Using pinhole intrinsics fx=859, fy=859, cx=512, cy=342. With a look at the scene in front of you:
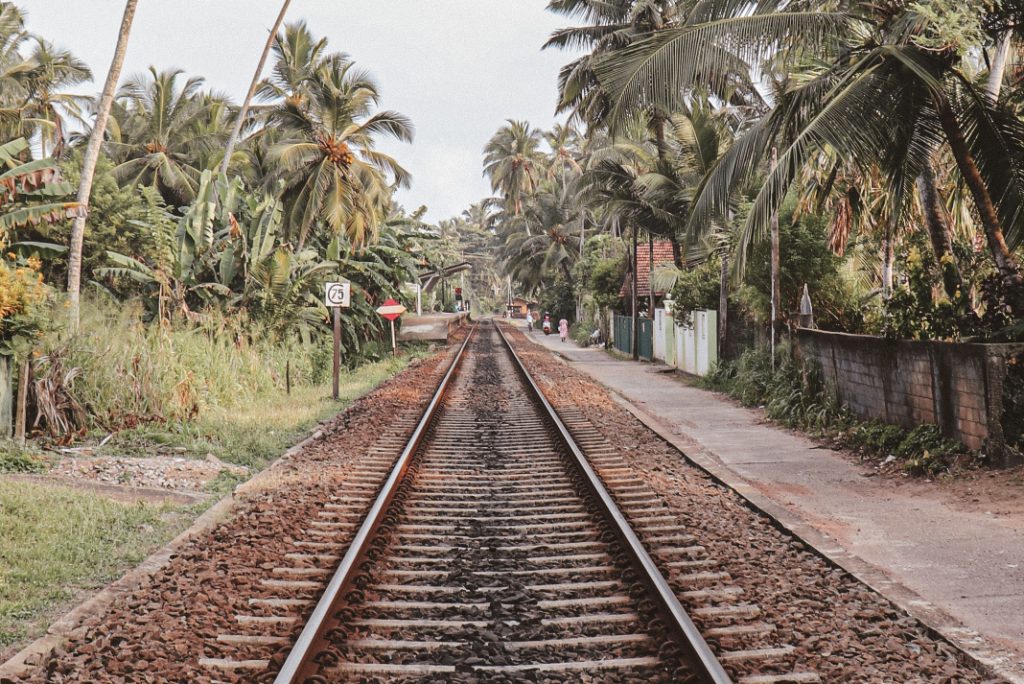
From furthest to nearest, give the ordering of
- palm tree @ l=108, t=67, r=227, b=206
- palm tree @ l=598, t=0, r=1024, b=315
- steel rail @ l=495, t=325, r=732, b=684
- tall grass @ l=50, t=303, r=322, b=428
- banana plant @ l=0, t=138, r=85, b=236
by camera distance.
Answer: palm tree @ l=108, t=67, r=227, b=206 < banana plant @ l=0, t=138, r=85, b=236 < tall grass @ l=50, t=303, r=322, b=428 < palm tree @ l=598, t=0, r=1024, b=315 < steel rail @ l=495, t=325, r=732, b=684

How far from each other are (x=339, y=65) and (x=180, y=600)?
29.1 m

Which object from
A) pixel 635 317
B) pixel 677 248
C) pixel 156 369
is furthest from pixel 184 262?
pixel 677 248

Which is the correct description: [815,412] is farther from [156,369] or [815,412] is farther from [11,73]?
[11,73]

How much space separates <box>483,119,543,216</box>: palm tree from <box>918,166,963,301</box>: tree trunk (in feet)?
169

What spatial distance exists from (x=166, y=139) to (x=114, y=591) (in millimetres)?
38168

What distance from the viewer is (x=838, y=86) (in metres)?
9.43

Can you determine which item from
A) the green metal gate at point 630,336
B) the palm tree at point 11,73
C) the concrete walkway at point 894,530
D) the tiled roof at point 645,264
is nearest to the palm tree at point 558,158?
the tiled roof at point 645,264

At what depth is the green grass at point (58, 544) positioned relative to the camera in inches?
208

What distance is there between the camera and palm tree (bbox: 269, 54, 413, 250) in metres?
28.0

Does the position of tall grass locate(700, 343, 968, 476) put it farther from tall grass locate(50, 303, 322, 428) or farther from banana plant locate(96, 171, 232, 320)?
banana plant locate(96, 171, 232, 320)

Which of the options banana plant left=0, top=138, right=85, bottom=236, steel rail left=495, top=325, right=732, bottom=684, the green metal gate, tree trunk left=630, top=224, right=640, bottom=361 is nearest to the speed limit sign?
banana plant left=0, top=138, right=85, bottom=236

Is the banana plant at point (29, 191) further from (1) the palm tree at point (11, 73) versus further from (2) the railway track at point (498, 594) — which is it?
(1) the palm tree at point (11, 73)

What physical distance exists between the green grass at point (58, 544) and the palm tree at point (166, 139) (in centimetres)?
3151

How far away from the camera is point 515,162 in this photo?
62500mm
